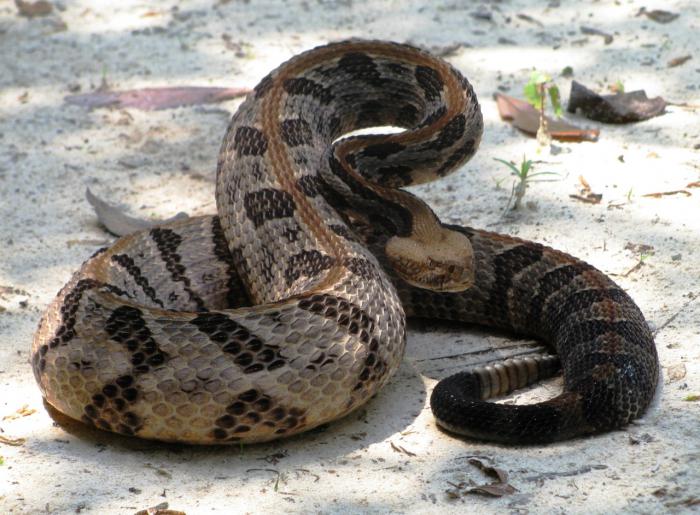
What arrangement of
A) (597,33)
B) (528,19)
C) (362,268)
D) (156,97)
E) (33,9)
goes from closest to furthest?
(362,268), (156,97), (597,33), (528,19), (33,9)

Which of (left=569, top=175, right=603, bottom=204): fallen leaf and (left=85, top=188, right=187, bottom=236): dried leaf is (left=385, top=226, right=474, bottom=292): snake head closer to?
(left=569, top=175, right=603, bottom=204): fallen leaf

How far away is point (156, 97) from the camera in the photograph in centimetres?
804

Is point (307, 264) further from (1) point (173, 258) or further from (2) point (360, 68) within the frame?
(2) point (360, 68)

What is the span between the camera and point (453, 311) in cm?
557

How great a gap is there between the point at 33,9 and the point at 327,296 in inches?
243

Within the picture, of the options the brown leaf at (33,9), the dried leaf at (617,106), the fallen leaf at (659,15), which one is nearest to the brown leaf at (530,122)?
the dried leaf at (617,106)

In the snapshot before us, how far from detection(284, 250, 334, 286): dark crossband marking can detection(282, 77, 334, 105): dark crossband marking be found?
1355 millimetres

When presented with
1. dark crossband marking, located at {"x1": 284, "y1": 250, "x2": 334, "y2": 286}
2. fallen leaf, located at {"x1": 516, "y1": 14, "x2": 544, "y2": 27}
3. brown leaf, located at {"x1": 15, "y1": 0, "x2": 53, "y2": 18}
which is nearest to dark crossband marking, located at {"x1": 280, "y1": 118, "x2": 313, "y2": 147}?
dark crossband marking, located at {"x1": 284, "y1": 250, "x2": 334, "y2": 286}

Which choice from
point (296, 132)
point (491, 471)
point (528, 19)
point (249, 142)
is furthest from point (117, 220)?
point (528, 19)

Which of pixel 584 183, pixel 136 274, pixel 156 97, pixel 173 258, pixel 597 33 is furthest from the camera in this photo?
pixel 597 33

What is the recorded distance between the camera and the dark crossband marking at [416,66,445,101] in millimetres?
6141

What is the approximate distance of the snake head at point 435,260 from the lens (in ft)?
16.8

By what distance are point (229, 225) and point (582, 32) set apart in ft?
14.0

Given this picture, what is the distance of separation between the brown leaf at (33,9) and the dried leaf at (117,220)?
11.7 feet
